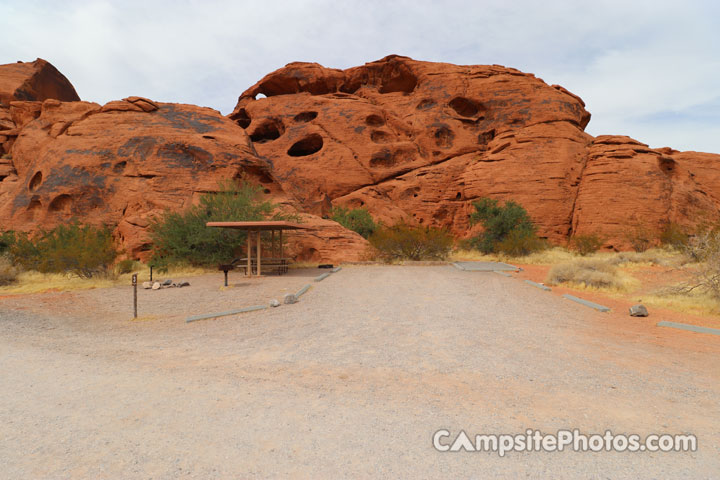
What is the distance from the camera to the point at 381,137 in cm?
3381

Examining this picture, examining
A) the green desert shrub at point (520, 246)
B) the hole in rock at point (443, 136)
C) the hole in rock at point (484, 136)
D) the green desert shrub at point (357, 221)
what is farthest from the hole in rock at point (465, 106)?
the green desert shrub at point (520, 246)

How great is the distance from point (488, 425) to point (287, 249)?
55.2ft

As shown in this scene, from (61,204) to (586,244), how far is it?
95.9ft

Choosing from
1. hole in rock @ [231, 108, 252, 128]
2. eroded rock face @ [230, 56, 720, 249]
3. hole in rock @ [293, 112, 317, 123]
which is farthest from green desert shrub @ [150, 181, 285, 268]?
hole in rock @ [231, 108, 252, 128]

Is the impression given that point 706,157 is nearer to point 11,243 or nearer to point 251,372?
point 251,372

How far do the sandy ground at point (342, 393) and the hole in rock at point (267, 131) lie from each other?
3075 cm

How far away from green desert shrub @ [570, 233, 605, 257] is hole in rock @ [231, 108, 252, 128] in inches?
1226

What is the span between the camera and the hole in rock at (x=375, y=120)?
33497 mm

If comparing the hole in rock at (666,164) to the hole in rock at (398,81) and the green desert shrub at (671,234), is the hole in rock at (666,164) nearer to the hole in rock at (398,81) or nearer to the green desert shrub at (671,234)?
the green desert shrub at (671,234)

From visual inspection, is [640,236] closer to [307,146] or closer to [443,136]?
[443,136]

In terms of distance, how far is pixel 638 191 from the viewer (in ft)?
86.7

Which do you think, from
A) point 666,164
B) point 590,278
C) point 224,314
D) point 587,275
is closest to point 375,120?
point 666,164

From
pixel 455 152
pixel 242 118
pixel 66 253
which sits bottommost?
pixel 66 253

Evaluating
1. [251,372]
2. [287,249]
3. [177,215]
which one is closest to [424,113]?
[287,249]
